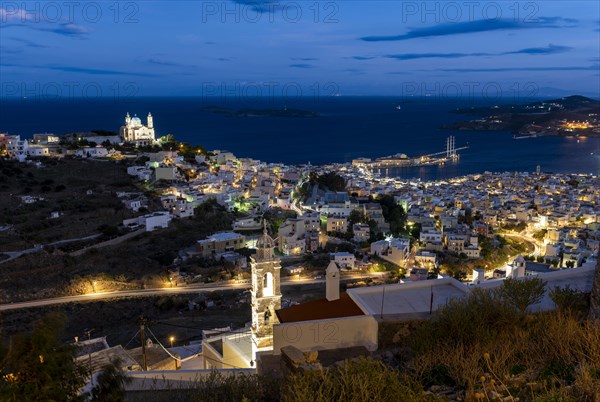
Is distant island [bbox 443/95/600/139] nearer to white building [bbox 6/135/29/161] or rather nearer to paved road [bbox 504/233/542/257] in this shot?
paved road [bbox 504/233/542/257]

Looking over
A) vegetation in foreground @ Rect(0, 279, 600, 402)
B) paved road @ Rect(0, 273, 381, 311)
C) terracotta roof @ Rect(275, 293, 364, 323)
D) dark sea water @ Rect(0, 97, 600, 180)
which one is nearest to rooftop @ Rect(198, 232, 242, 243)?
paved road @ Rect(0, 273, 381, 311)

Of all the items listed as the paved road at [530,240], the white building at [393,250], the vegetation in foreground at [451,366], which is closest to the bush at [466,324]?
the vegetation in foreground at [451,366]

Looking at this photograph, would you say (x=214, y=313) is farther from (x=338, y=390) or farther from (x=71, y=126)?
(x=71, y=126)

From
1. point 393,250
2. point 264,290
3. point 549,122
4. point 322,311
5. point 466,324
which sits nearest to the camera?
point 466,324

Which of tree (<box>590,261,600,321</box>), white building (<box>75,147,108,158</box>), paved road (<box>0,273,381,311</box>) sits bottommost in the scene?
paved road (<box>0,273,381,311</box>)

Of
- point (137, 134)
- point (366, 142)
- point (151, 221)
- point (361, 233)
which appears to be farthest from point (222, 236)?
point (366, 142)

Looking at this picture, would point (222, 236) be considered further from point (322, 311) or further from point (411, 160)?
point (411, 160)

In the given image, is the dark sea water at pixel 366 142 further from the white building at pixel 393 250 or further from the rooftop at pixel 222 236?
the rooftop at pixel 222 236
